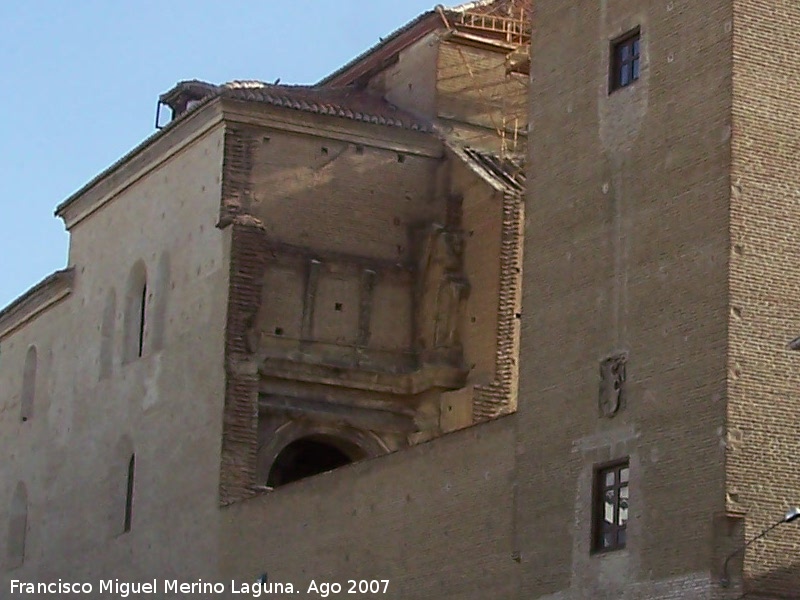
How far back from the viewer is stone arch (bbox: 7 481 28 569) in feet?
119

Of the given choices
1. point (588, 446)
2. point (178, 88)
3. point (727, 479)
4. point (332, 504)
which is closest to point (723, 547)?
point (727, 479)

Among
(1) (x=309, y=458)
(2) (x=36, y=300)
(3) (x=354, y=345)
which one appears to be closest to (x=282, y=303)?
(3) (x=354, y=345)

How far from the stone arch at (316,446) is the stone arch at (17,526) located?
7225 mm

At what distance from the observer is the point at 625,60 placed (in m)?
21.8

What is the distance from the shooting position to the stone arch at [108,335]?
1310 inches

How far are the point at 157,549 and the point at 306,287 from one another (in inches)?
163

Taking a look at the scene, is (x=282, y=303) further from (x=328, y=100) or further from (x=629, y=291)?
(x=629, y=291)

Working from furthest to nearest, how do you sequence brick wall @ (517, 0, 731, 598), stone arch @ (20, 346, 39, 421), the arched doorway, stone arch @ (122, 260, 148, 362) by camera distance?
stone arch @ (20, 346, 39, 421)
stone arch @ (122, 260, 148, 362)
the arched doorway
brick wall @ (517, 0, 731, 598)

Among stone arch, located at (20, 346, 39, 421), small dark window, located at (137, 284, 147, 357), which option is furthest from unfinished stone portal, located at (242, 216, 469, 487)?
stone arch, located at (20, 346, 39, 421)

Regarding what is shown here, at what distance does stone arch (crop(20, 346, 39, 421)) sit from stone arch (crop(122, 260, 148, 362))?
4336 millimetres

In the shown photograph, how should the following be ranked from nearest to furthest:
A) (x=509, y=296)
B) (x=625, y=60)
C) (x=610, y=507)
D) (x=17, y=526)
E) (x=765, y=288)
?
(x=765, y=288) < (x=610, y=507) < (x=625, y=60) < (x=509, y=296) < (x=17, y=526)

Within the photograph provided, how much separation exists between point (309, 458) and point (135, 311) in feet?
12.6

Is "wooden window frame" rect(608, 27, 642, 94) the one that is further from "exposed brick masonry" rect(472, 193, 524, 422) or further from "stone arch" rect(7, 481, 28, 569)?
"stone arch" rect(7, 481, 28, 569)

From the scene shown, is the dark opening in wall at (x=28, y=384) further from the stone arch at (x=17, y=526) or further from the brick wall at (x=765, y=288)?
the brick wall at (x=765, y=288)
